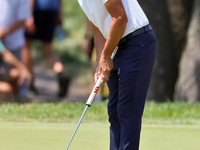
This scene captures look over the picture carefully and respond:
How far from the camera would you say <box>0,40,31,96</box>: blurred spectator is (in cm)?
775

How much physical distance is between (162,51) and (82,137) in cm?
399

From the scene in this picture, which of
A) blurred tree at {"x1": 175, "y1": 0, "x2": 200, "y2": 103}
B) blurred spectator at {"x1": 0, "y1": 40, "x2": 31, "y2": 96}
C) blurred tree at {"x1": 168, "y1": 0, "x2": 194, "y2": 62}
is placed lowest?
blurred tree at {"x1": 175, "y1": 0, "x2": 200, "y2": 103}

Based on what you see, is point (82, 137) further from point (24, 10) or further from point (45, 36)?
point (45, 36)

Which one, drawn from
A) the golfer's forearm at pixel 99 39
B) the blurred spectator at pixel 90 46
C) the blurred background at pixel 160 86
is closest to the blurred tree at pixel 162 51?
the blurred background at pixel 160 86

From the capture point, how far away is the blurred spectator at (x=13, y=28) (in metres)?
7.57

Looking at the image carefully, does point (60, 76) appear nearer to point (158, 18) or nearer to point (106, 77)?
point (158, 18)

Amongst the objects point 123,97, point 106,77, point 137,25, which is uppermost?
point 137,25

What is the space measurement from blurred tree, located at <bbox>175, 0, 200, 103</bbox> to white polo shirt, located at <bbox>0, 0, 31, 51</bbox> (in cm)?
296

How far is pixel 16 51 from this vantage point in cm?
772

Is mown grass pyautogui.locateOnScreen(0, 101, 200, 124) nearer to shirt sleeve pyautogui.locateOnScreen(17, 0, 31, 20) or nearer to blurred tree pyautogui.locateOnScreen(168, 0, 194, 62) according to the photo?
blurred tree pyautogui.locateOnScreen(168, 0, 194, 62)

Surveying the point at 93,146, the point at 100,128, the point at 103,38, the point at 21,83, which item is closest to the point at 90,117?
the point at 100,128

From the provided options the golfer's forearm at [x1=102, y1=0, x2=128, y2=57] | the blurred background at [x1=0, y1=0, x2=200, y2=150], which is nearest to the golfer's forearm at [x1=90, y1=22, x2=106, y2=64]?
the golfer's forearm at [x1=102, y1=0, x2=128, y2=57]

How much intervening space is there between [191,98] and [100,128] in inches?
123

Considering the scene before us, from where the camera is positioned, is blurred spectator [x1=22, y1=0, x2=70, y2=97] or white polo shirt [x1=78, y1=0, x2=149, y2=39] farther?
blurred spectator [x1=22, y1=0, x2=70, y2=97]
